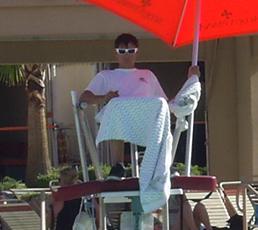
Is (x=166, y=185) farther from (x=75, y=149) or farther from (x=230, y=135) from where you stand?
(x=75, y=149)

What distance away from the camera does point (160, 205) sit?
12.0ft

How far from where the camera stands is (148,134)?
3.83 meters

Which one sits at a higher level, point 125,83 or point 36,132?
point 36,132

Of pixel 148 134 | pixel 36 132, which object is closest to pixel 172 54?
pixel 148 134

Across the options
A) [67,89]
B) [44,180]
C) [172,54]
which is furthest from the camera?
[67,89]

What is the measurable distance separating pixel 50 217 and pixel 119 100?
6.43ft

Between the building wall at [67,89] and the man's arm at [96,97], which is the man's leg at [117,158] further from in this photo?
the building wall at [67,89]

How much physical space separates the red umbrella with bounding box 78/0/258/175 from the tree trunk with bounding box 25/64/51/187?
25.9 feet

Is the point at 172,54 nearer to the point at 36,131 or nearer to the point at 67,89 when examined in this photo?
the point at 36,131

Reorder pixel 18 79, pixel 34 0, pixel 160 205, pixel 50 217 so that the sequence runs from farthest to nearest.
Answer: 1. pixel 18 79
2. pixel 34 0
3. pixel 50 217
4. pixel 160 205

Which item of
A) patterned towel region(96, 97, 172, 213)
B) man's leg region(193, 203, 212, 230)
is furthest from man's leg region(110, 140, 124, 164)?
man's leg region(193, 203, 212, 230)

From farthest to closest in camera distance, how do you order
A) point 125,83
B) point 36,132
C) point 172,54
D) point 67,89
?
point 67,89
point 36,132
point 172,54
point 125,83

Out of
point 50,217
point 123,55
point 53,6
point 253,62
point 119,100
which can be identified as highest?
point 53,6

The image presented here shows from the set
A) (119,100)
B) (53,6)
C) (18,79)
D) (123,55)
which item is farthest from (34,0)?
(18,79)
